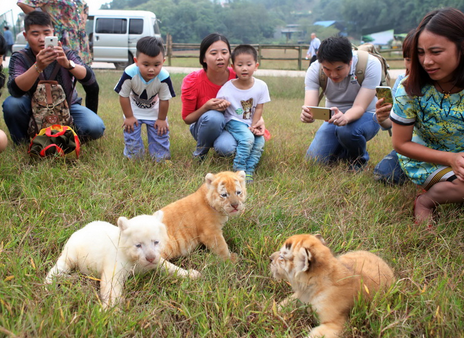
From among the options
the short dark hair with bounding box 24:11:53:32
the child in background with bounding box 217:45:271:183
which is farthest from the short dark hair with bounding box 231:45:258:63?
the short dark hair with bounding box 24:11:53:32

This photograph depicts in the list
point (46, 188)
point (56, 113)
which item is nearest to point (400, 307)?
point (46, 188)

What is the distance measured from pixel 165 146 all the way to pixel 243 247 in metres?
2.11

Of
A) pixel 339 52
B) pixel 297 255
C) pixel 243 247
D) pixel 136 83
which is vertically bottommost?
pixel 243 247

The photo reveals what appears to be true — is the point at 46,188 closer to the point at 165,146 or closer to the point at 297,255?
the point at 165,146

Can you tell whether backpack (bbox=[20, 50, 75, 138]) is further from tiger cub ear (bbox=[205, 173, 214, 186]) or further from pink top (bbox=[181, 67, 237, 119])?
tiger cub ear (bbox=[205, 173, 214, 186])

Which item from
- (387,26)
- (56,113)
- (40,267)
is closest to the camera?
(40,267)

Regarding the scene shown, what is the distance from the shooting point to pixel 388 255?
2.72 m

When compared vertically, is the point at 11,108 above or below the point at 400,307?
above

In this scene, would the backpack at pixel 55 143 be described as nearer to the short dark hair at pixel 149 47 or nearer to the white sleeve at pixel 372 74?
the short dark hair at pixel 149 47

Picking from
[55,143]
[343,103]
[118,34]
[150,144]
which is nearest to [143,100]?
[150,144]

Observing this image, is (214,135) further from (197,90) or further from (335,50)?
(335,50)

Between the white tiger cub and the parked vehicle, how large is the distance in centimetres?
2183

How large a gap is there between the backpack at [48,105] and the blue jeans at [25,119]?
0.20 m

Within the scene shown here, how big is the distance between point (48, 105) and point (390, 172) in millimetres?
3722
